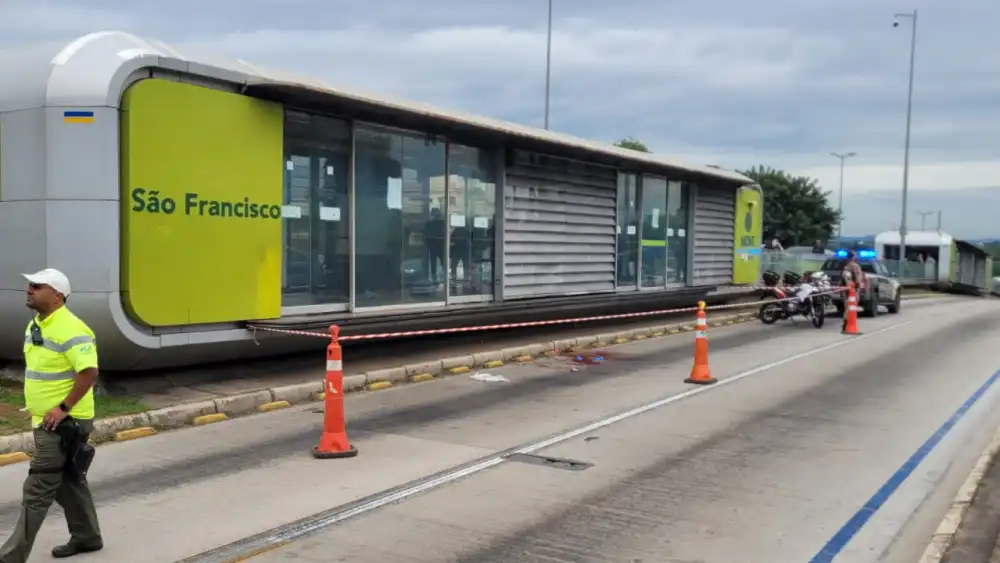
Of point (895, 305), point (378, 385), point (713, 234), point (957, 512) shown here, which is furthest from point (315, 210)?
point (895, 305)

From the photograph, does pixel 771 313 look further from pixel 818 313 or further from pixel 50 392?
pixel 50 392

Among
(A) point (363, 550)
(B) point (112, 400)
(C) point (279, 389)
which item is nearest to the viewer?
(A) point (363, 550)

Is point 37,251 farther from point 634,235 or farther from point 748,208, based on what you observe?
point 748,208

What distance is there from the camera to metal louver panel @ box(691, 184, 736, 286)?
24.0 meters

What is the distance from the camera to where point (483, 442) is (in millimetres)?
8789

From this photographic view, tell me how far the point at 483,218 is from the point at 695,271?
988 centimetres

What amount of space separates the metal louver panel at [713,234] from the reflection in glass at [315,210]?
44.2 ft

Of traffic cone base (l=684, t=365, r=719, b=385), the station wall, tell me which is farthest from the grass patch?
traffic cone base (l=684, t=365, r=719, b=385)

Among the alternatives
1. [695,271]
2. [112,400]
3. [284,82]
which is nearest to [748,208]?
[695,271]

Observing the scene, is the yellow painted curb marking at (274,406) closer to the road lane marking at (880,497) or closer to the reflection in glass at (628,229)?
the road lane marking at (880,497)

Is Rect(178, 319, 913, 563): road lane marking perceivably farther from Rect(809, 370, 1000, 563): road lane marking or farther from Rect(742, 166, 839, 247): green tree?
Rect(742, 166, 839, 247): green tree

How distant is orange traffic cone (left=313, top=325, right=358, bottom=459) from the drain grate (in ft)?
5.05

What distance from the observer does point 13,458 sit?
780cm

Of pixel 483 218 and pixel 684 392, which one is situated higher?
pixel 483 218
